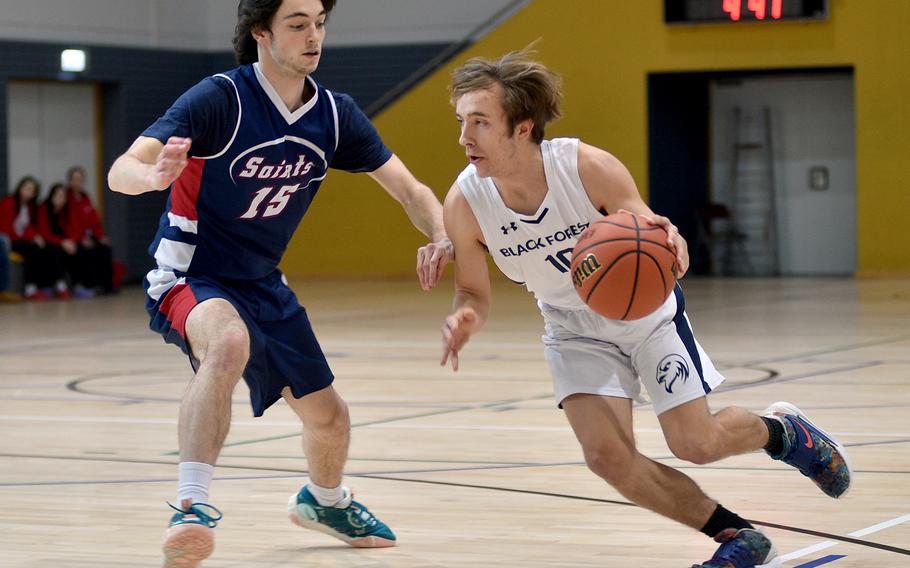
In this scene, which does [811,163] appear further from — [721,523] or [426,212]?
[721,523]

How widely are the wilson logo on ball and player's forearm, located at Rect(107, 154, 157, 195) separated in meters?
1.10

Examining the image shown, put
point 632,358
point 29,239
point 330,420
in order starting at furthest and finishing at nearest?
point 29,239 < point 330,420 < point 632,358

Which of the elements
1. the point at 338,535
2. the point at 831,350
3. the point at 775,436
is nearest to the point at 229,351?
the point at 338,535

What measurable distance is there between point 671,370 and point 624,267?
0.40 meters

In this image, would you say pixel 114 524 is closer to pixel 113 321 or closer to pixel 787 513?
pixel 787 513

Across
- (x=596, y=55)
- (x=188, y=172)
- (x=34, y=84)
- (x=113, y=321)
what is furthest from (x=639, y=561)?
(x=34, y=84)

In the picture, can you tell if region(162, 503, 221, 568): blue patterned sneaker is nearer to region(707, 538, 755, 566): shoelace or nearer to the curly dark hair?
region(707, 538, 755, 566): shoelace

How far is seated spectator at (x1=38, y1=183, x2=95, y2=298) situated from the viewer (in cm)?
1605

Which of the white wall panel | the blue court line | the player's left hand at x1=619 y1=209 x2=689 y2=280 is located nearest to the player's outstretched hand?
the player's left hand at x1=619 y1=209 x2=689 y2=280

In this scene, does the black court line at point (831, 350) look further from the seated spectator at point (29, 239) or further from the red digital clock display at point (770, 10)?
the seated spectator at point (29, 239)

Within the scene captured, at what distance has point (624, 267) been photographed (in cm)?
363

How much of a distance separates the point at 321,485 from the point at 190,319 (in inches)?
29.0

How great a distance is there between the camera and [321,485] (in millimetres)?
4324

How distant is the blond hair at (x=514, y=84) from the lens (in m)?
3.93
